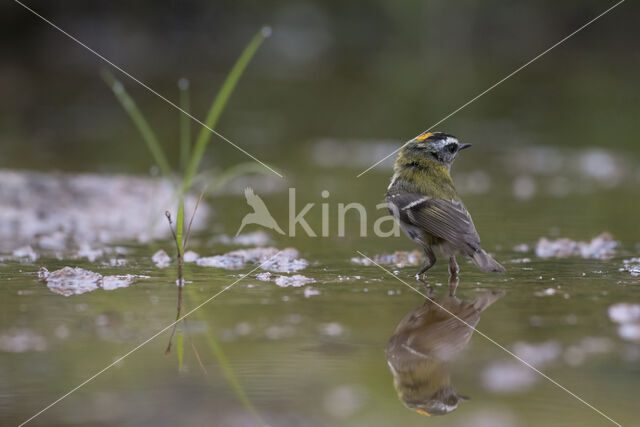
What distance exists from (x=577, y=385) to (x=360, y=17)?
33.8m

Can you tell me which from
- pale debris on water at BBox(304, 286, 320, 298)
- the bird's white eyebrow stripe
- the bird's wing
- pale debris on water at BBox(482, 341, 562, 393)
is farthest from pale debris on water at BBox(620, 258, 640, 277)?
pale debris on water at BBox(304, 286, 320, 298)

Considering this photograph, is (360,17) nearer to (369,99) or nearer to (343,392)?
(369,99)

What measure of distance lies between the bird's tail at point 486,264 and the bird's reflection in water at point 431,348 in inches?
12.0

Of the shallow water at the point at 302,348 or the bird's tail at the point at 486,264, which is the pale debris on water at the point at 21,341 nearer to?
the shallow water at the point at 302,348

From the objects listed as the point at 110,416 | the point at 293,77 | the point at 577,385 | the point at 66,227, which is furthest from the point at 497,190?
the point at 293,77

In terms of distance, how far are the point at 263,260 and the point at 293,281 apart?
0.75m

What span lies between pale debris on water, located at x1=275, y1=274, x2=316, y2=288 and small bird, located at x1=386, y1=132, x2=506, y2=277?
0.75m

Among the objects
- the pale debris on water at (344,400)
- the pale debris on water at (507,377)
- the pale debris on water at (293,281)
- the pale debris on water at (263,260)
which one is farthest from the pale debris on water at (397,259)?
the pale debris on water at (344,400)

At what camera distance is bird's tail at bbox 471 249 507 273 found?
4766 millimetres

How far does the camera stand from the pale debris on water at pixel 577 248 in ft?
18.3

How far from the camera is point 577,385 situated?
2918 millimetres

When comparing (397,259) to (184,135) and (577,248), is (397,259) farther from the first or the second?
(184,135)

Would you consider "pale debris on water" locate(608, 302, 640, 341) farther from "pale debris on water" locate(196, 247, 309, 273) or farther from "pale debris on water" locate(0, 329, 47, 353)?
"pale debris on water" locate(0, 329, 47, 353)

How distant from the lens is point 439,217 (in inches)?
202
